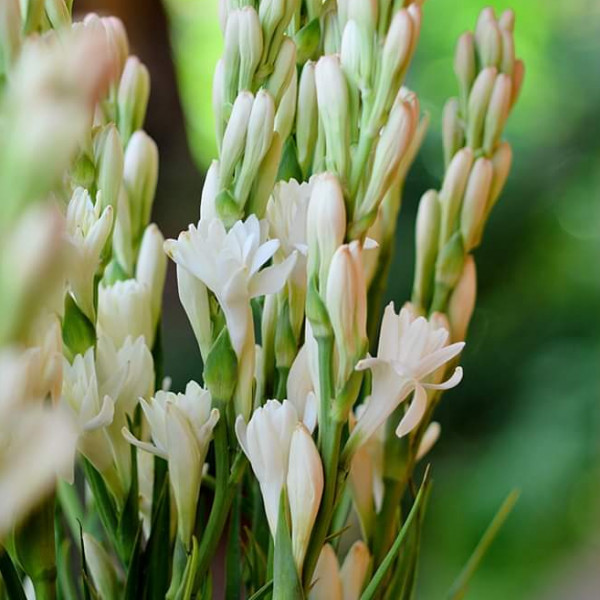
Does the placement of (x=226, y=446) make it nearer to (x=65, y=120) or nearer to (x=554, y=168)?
(x=65, y=120)

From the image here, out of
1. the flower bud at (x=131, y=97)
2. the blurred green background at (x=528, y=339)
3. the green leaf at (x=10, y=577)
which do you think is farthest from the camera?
the blurred green background at (x=528, y=339)

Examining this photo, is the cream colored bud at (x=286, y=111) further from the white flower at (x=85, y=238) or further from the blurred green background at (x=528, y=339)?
the blurred green background at (x=528, y=339)

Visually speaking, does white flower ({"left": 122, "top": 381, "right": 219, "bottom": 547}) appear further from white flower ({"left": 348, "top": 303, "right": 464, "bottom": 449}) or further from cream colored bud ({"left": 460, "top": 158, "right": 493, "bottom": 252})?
cream colored bud ({"left": 460, "top": 158, "right": 493, "bottom": 252})

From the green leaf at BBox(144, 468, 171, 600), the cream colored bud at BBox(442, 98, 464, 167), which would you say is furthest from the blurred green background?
the green leaf at BBox(144, 468, 171, 600)

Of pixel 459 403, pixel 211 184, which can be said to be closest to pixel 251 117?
pixel 211 184

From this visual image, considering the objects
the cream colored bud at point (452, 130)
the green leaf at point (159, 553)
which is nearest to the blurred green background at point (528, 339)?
the cream colored bud at point (452, 130)
